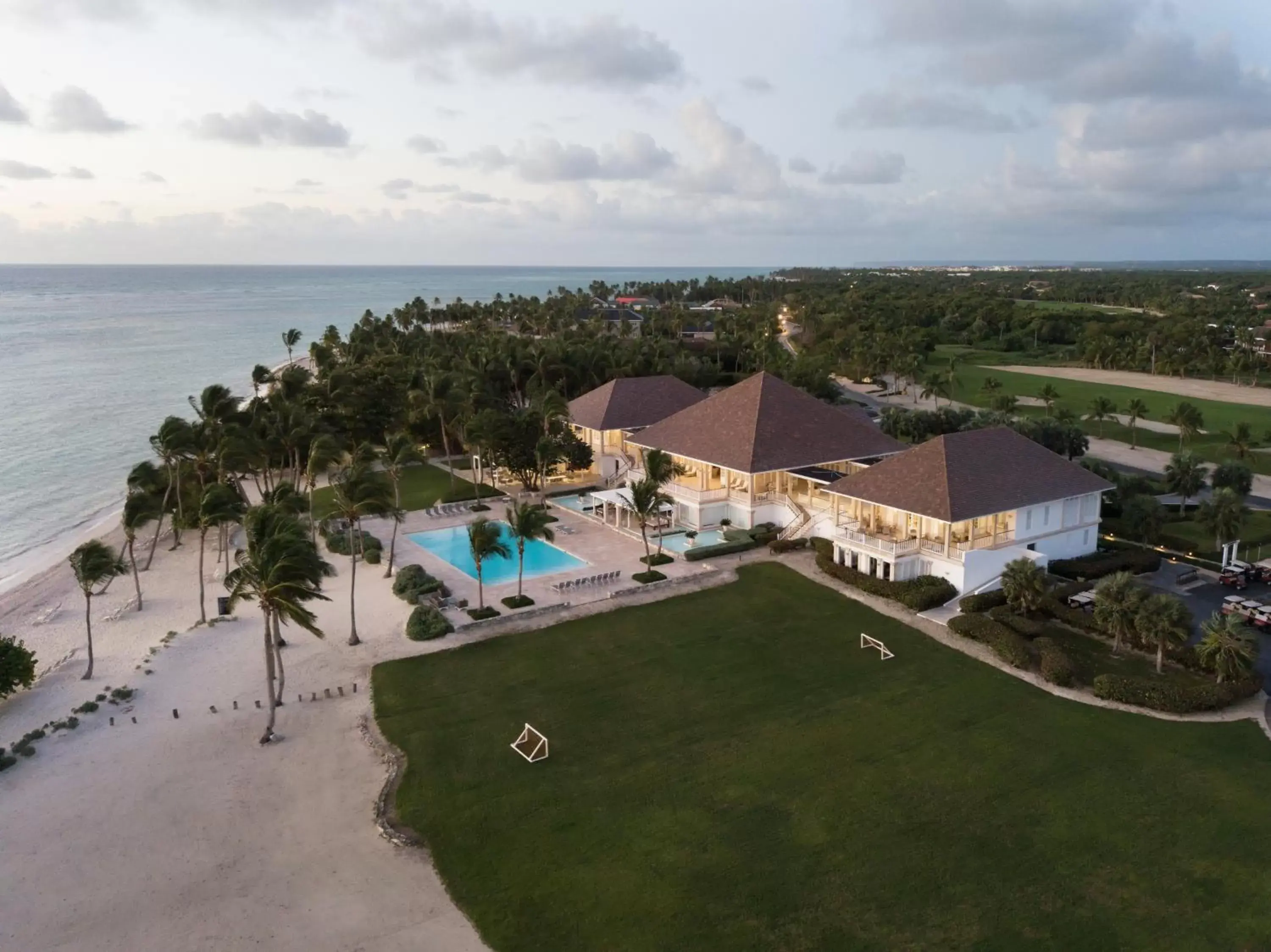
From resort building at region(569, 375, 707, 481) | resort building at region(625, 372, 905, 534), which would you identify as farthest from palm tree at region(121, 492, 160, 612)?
resort building at region(569, 375, 707, 481)

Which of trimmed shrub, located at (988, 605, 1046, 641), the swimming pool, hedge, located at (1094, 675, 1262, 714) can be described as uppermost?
trimmed shrub, located at (988, 605, 1046, 641)

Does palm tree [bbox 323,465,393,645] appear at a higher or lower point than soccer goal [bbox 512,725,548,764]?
higher

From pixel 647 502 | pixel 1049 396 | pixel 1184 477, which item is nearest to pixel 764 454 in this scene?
pixel 647 502

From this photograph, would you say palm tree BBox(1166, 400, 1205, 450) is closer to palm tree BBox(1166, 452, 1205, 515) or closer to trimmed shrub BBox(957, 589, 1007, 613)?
palm tree BBox(1166, 452, 1205, 515)

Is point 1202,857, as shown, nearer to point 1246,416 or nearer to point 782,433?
point 782,433

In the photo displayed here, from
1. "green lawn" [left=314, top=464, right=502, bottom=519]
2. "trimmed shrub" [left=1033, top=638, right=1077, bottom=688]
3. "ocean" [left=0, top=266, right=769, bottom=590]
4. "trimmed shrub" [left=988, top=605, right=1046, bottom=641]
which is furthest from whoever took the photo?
"ocean" [left=0, top=266, right=769, bottom=590]

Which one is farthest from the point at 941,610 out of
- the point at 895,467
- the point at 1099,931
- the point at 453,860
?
the point at 453,860
